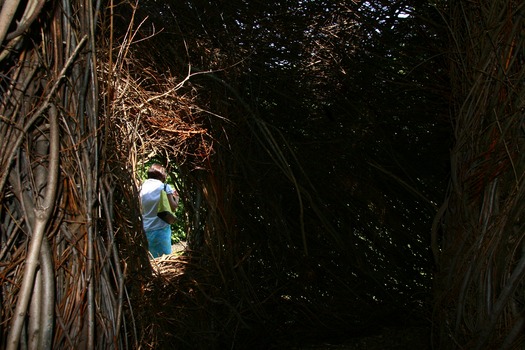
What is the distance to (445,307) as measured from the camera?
3141 millimetres

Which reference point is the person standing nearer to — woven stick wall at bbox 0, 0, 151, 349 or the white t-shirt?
the white t-shirt

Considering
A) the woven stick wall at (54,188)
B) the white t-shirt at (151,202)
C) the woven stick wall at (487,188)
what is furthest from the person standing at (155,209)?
the woven stick wall at (54,188)

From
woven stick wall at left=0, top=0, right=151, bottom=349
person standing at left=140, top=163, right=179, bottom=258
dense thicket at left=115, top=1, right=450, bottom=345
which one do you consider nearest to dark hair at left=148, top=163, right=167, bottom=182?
person standing at left=140, top=163, right=179, bottom=258

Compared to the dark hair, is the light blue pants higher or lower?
lower

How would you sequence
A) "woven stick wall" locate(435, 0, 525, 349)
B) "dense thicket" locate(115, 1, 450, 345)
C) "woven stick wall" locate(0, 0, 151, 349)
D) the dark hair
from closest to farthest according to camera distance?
"woven stick wall" locate(0, 0, 151, 349) < "woven stick wall" locate(435, 0, 525, 349) < "dense thicket" locate(115, 1, 450, 345) < the dark hair

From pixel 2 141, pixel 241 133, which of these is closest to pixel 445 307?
pixel 241 133

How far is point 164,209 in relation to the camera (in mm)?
5629

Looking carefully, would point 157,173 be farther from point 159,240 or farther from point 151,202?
point 159,240

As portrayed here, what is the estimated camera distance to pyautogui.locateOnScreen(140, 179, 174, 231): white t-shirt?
5.67 metres

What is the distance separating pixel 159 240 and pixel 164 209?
0.37 metres

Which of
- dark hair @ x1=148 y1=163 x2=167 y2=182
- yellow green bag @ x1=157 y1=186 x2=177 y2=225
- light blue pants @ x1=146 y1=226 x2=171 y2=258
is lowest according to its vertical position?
light blue pants @ x1=146 y1=226 x2=171 y2=258

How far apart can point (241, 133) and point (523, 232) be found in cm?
210

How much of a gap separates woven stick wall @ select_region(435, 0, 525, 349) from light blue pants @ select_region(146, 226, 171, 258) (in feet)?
10.6

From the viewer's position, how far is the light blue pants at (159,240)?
19.1 feet
